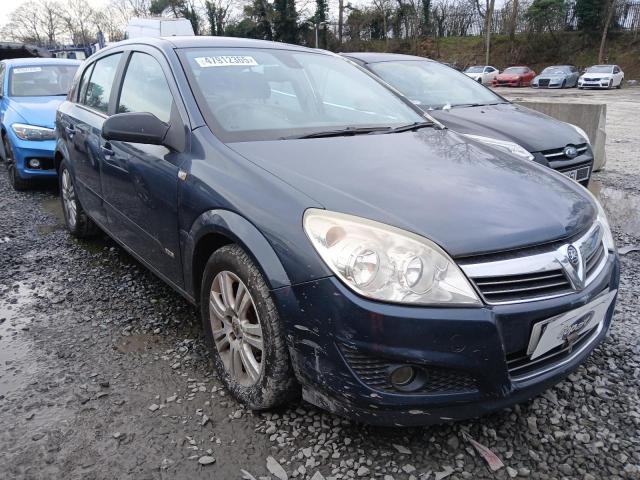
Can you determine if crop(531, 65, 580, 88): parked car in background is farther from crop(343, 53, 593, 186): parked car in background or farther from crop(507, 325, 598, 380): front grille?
crop(507, 325, 598, 380): front grille

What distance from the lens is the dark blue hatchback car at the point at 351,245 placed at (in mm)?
1804

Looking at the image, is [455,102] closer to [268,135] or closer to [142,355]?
[268,135]

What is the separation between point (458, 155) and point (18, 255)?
372cm

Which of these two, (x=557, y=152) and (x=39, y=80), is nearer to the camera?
(x=557, y=152)

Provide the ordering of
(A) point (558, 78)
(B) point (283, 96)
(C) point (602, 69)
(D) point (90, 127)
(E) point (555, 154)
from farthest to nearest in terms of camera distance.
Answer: (A) point (558, 78)
(C) point (602, 69)
(E) point (555, 154)
(D) point (90, 127)
(B) point (283, 96)

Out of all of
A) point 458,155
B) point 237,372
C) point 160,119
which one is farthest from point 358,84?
point 237,372

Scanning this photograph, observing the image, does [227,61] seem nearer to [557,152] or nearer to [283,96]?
[283,96]

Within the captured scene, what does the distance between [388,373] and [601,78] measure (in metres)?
34.0

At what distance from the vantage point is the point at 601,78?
30203mm

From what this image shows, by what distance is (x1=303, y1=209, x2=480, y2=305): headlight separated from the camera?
1789mm

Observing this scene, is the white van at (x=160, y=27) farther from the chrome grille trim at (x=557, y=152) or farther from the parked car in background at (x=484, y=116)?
the chrome grille trim at (x=557, y=152)

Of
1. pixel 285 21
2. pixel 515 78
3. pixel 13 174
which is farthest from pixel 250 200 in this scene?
pixel 285 21

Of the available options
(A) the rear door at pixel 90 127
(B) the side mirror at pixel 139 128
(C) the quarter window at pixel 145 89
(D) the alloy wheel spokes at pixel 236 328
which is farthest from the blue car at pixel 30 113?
(D) the alloy wheel spokes at pixel 236 328

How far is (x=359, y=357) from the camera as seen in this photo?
5.97 feet
